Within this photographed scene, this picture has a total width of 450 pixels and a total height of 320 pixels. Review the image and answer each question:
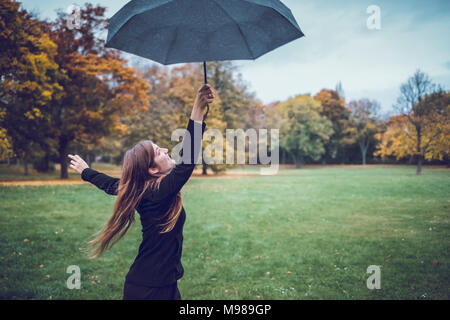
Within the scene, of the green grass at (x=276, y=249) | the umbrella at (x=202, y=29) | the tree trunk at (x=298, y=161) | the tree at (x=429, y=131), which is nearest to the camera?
the umbrella at (x=202, y=29)

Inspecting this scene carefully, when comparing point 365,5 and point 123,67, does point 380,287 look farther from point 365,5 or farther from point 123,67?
point 123,67

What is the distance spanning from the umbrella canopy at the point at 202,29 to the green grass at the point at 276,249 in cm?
350

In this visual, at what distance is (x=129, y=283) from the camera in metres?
2.33

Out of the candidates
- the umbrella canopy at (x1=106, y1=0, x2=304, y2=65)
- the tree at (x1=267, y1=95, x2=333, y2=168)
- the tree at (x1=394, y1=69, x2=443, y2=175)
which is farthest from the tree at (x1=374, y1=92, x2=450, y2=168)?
the tree at (x1=267, y1=95, x2=333, y2=168)

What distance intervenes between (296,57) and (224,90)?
17.5 meters

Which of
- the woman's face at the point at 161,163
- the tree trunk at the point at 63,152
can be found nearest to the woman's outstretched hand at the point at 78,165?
the woman's face at the point at 161,163

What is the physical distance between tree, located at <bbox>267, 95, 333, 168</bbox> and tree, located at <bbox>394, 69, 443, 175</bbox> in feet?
83.2

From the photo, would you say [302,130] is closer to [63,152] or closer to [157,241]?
[63,152]

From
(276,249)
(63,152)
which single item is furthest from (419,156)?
(63,152)

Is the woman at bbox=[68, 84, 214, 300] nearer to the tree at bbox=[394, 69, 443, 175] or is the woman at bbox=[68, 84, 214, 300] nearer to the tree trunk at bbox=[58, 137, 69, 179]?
the tree at bbox=[394, 69, 443, 175]

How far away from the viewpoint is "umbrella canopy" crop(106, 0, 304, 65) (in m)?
2.30

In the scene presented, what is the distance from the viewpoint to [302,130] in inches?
1272

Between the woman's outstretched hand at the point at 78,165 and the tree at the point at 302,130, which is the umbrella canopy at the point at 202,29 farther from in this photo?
the tree at the point at 302,130

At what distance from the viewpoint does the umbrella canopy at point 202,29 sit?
2297 millimetres
